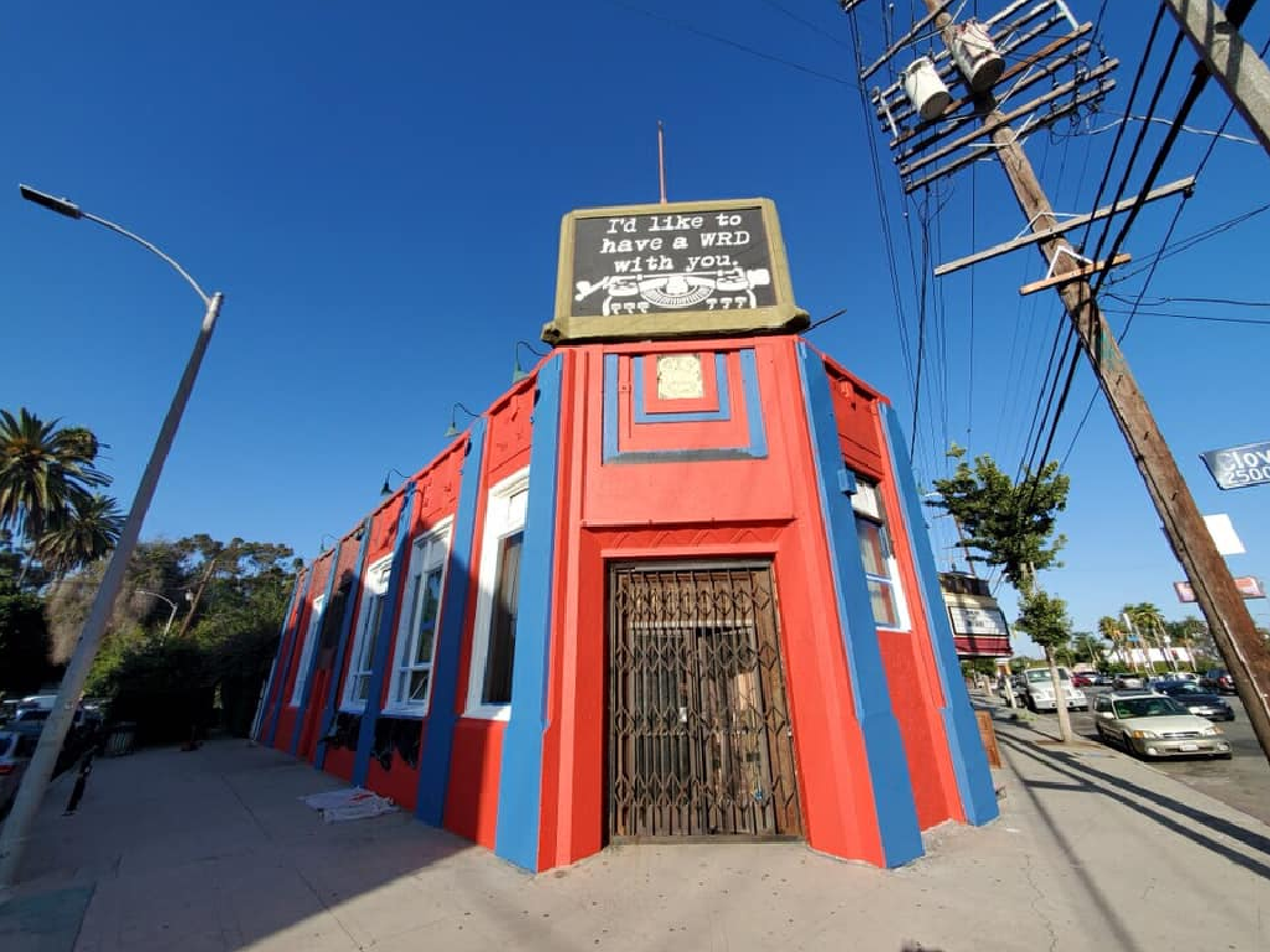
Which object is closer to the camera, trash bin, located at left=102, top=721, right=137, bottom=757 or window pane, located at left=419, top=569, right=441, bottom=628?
window pane, located at left=419, top=569, right=441, bottom=628

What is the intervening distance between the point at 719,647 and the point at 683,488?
1.90 meters

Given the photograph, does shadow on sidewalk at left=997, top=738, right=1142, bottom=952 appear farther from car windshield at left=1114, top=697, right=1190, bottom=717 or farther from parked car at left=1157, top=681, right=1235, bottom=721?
parked car at left=1157, top=681, right=1235, bottom=721

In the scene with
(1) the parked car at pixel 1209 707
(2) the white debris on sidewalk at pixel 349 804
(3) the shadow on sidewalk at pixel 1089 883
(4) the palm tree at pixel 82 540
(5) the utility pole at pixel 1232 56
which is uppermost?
(4) the palm tree at pixel 82 540

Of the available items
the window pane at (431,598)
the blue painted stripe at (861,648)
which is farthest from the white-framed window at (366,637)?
the blue painted stripe at (861,648)

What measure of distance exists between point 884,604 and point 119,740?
25777 millimetres

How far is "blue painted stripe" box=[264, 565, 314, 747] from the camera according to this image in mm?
17844

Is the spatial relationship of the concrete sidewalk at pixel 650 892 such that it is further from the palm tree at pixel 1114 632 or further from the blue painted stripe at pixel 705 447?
the palm tree at pixel 1114 632

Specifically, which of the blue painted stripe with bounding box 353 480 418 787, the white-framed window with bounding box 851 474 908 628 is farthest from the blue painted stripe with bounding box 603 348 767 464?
the blue painted stripe with bounding box 353 480 418 787

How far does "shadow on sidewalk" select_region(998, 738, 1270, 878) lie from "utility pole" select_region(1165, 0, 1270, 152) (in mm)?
6386

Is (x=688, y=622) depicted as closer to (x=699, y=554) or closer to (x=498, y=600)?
(x=699, y=554)

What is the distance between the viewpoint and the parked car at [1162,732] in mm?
12688

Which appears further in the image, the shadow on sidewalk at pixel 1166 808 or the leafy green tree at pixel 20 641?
the leafy green tree at pixel 20 641

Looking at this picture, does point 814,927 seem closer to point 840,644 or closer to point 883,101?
point 840,644

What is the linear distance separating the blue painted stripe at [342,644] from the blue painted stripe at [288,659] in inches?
218
